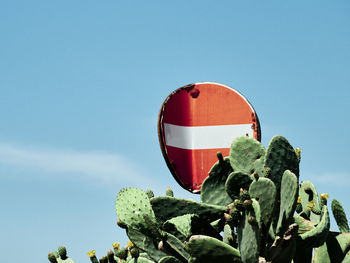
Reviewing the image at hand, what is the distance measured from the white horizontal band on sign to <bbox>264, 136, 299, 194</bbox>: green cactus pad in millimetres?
1621

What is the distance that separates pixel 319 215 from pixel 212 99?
6.75ft

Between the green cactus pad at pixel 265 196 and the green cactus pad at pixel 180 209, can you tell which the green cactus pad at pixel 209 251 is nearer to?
the green cactus pad at pixel 265 196

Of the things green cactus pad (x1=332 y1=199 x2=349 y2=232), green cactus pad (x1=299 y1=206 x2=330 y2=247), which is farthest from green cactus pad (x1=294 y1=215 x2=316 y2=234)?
green cactus pad (x1=332 y1=199 x2=349 y2=232)

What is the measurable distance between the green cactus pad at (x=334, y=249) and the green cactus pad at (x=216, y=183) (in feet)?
3.49

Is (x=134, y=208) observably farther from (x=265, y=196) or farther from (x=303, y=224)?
(x=303, y=224)

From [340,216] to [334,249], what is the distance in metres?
0.35

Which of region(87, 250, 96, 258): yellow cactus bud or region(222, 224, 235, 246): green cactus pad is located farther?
region(87, 250, 96, 258): yellow cactus bud

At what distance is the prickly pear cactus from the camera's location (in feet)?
16.4

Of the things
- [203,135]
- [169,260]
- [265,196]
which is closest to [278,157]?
[265,196]

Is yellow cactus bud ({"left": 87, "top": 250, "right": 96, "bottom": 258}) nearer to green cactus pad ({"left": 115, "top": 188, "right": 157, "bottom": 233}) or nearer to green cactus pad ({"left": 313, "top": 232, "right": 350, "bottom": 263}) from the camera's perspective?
green cactus pad ({"left": 115, "top": 188, "right": 157, "bottom": 233})

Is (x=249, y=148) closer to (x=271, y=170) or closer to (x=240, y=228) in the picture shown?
(x=271, y=170)

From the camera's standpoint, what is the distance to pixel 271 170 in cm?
548

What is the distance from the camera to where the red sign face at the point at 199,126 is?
7113 mm

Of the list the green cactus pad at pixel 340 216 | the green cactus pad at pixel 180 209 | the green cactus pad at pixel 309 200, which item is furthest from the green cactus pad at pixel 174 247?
the green cactus pad at pixel 340 216
